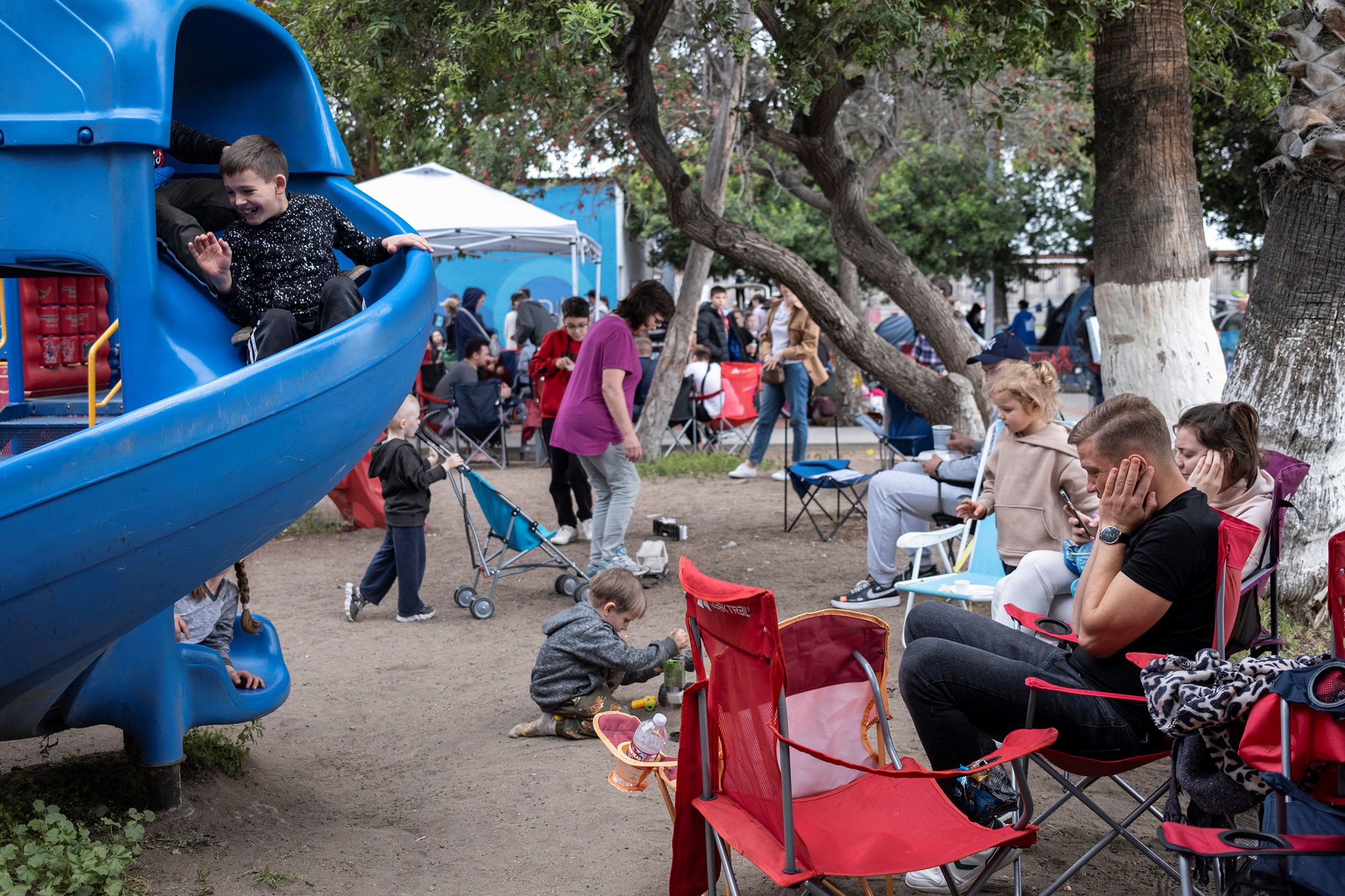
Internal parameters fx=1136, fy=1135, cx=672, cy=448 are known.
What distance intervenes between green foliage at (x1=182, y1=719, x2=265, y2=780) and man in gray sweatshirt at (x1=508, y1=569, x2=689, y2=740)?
1128 mm

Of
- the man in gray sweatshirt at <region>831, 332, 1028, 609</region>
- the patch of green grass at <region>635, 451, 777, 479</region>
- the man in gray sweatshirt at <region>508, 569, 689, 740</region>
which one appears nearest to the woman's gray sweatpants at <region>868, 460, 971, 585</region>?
the man in gray sweatshirt at <region>831, 332, 1028, 609</region>

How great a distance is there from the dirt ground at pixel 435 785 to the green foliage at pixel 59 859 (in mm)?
172

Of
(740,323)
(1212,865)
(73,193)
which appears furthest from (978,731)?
(740,323)

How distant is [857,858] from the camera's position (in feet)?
Result: 8.62

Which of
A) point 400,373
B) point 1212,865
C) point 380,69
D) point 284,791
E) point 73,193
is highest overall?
point 380,69

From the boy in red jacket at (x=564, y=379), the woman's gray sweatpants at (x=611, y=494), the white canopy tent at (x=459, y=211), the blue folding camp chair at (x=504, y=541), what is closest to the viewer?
the blue folding camp chair at (x=504, y=541)

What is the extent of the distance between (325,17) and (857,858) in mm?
5989

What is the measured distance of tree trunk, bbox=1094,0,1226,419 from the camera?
5941 millimetres

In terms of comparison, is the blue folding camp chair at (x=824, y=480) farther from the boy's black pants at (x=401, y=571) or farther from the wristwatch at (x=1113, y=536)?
the wristwatch at (x=1113, y=536)

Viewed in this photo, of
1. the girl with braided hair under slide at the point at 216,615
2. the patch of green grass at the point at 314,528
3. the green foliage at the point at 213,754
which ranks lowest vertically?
the patch of green grass at the point at 314,528

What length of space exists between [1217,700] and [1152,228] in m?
4.19

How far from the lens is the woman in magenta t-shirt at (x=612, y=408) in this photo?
22.1ft

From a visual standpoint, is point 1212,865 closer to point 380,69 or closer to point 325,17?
point 380,69

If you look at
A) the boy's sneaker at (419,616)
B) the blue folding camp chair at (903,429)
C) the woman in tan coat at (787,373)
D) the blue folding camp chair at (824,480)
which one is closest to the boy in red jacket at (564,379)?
the blue folding camp chair at (824,480)
